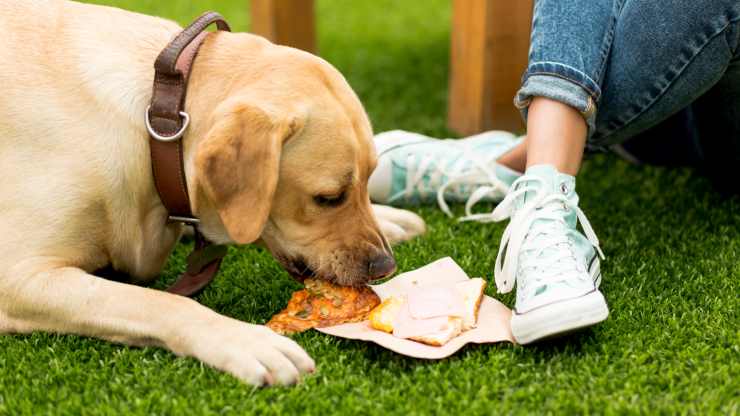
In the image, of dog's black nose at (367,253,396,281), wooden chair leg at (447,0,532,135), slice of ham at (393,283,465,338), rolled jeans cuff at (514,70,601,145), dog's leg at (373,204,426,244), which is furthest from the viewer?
wooden chair leg at (447,0,532,135)

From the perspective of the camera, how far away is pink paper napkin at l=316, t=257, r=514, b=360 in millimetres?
1831

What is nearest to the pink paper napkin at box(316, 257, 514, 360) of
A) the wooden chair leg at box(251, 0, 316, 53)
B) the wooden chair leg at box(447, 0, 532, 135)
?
the wooden chair leg at box(447, 0, 532, 135)

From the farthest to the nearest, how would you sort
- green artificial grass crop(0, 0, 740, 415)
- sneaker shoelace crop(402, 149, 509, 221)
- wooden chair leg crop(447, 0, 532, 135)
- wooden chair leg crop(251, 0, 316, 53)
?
wooden chair leg crop(251, 0, 316, 53), wooden chair leg crop(447, 0, 532, 135), sneaker shoelace crop(402, 149, 509, 221), green artificial grass crop(0, 0, 740, 415)

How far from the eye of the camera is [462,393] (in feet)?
5.58

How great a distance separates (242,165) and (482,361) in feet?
1.95

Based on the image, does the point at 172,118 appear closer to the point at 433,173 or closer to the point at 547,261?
the point at 547,261

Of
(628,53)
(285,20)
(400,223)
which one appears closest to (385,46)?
(285,20)

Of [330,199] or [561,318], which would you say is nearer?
[561,318]

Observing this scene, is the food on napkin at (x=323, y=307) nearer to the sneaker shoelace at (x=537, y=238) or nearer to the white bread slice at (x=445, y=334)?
the white bread slice at (x=445, y=334)

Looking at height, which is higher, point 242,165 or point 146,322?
point 242,165

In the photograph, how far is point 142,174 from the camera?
1.97 metres

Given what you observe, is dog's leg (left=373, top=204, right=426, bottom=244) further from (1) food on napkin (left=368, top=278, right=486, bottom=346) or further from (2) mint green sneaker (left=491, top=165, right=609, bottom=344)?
(1) food on napkin (left=368, top=278, right=486, bottom=346)

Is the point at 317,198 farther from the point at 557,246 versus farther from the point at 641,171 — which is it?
the point at 641,171

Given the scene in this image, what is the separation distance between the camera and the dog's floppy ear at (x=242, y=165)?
1788 mm
